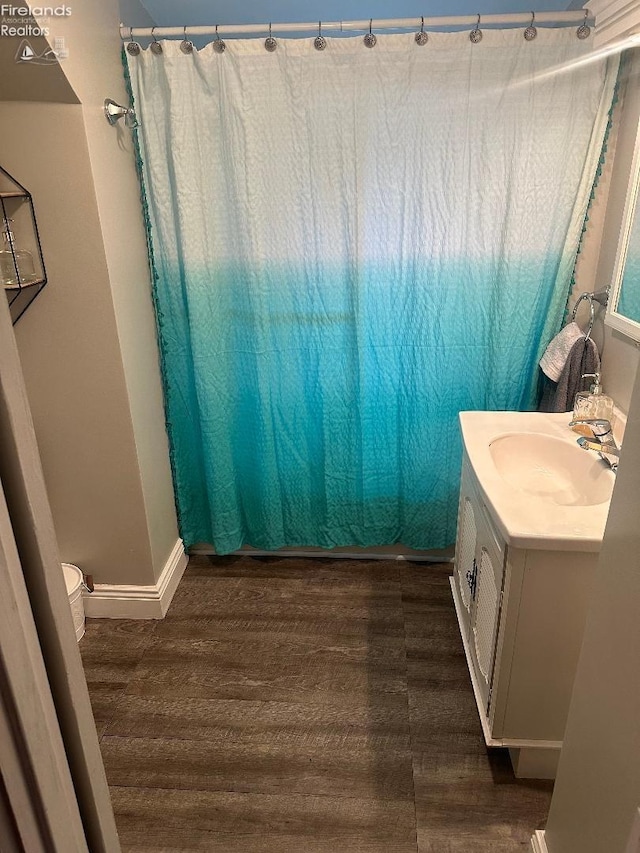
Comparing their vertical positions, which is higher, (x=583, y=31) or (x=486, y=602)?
(x=583, y=31)

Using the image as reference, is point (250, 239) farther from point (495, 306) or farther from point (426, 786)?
point (426, 786)

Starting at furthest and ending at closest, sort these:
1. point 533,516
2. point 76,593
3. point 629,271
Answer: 1. point 76,593
2. point 629,271
3. point 533,516

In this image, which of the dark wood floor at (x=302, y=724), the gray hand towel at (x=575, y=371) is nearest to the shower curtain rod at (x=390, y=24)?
the gray hand towel at (x=575, y=371)

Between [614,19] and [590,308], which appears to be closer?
[614,19]

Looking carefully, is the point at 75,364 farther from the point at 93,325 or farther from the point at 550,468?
the point at 550,468

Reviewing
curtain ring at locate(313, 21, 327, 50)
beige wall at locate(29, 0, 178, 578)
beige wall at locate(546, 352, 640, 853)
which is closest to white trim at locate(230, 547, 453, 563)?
beige wall at locate(29, 0, 178, 578)

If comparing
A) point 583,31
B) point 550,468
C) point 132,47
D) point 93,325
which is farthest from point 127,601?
point 583,31

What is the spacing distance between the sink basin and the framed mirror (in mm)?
379

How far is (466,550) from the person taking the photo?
1924 mm

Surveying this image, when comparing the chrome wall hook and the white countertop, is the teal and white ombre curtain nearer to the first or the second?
the chrome wall hook

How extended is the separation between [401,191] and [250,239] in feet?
1.80

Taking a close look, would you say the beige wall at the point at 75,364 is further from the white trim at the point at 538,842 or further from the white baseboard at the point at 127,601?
the white trim at the point at 538,842

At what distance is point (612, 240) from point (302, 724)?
187cm

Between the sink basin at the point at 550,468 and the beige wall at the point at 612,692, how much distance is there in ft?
2.07
